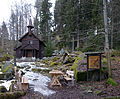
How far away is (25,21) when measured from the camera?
114ft

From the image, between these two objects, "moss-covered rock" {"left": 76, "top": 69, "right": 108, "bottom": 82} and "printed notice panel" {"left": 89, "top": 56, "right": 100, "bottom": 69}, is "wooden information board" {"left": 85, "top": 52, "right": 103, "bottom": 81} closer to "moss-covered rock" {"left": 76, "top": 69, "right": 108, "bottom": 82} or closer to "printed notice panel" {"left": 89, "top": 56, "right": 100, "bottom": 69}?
"printed notice panel" {"left": 89, "top": 56, "right": 100, "bottom": 69}

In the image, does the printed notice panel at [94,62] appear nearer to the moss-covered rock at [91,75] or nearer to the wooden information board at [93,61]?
the wooden information board at [93,61]

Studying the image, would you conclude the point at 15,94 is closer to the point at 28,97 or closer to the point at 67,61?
the point at 28,97

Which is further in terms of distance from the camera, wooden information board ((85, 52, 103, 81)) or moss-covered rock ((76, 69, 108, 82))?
moss-covered rock ((76, 69, 108, 82))

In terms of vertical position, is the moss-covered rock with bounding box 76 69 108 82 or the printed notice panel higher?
the printed notice panel

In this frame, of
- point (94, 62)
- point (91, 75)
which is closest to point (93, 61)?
point (94, 62)

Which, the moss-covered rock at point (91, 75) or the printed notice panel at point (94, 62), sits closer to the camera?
the printed notice panel at point (94, 62)

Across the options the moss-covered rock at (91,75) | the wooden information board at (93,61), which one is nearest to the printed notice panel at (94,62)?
the wooden information board at (93,61)

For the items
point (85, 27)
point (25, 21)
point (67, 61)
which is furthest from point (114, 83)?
point (25, 21)

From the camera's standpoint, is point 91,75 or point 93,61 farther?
point 91,75

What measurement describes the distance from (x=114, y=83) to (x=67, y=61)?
9.45 m

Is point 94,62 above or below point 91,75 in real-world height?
above

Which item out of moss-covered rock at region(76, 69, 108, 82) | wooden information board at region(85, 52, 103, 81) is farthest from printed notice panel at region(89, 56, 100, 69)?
moss-covered rock at region(76, 69, 108, 82)

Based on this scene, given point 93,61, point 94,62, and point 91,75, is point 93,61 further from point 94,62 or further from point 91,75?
point 91,75
